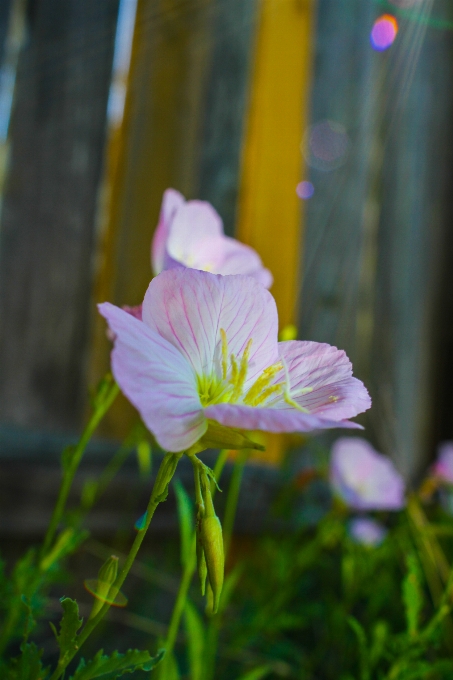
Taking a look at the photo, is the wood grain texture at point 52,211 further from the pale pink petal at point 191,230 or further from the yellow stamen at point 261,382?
the yellow stamen at point 261,382

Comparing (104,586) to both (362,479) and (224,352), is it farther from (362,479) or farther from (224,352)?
(362,479)

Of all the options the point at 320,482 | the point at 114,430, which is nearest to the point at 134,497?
the point at 114,430

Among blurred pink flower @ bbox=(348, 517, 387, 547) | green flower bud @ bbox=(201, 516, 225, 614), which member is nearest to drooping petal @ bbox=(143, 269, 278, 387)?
green flower bud @ bbox=(201, 516, 225, 614)

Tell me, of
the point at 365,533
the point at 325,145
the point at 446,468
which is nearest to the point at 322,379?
the point at 446,468

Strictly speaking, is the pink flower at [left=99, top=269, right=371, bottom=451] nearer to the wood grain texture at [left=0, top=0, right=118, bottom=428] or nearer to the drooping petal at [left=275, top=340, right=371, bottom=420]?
the drooping petal at [left=275, top=340, right=371, bottom=420]

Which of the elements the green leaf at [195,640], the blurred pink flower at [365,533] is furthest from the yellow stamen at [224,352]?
the blurred pink flower at [365,533]

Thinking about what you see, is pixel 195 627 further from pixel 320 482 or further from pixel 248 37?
pixel 248 37

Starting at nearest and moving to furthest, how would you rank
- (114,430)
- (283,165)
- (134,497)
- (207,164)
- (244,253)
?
1. (244,253)
2. (134,497)
3. (114,430)
4. (207,164)
5. (283,165)
